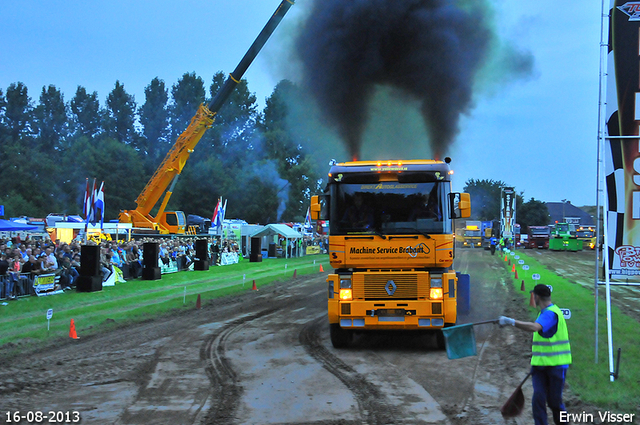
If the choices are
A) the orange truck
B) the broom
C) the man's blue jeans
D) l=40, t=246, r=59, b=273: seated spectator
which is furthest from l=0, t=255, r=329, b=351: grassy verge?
the man's blue jeans

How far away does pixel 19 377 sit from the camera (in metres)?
7.94

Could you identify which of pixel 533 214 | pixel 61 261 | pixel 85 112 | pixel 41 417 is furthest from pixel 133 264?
pixel 533 214

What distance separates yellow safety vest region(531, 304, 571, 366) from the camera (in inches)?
202

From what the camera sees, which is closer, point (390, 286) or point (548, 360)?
point (548, 360)

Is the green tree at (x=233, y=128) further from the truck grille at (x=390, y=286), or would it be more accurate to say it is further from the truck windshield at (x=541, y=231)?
the truck grille at (x=390, y=286)

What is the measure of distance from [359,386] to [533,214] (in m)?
102

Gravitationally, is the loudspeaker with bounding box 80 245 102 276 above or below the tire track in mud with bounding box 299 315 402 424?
above

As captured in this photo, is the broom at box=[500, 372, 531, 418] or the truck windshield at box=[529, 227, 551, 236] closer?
the broom at box=[500, 372, 531, 418]

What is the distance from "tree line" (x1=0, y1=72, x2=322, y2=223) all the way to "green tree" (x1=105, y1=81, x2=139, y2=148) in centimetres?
14

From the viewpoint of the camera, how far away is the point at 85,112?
249ft

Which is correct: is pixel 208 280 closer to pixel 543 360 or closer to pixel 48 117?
pixel 543 360

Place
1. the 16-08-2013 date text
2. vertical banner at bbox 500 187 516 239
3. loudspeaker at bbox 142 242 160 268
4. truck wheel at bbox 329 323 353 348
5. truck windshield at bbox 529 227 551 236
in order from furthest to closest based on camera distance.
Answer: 1. truck windshield at bbox 529 227 551 236
2. vertical banner at bbox 500 187 516 239
3. loudspeaker at bbox 142 242 160 268
4. truck wheel at bbox 329 323 353 348
5. the 16-08-2013 date text

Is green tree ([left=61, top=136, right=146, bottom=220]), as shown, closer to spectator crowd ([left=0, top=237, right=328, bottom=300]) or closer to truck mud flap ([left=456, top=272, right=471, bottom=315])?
spectator crowd ([left=0, top=237, right=328, bottom=300])

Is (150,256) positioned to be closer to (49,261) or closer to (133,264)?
(133,264)
